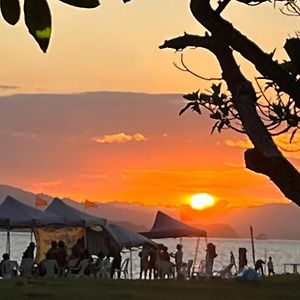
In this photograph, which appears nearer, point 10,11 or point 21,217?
point 10,11

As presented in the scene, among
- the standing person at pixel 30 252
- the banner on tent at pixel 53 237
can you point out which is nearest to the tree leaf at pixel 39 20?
the standing person at pixel 30 252

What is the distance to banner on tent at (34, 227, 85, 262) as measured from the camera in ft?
76.7

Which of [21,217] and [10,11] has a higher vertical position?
[21,217]

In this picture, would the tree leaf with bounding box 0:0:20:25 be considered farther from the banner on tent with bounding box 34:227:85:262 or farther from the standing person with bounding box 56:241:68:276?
the banner on tent with bounding box 34:227:85:262

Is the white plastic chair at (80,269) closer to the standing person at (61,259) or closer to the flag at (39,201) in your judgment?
the standing person at (61,259)

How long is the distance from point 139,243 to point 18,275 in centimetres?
496

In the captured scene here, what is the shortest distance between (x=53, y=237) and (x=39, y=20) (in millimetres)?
21740

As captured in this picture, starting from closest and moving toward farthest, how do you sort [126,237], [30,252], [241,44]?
[241,44]
[30,252]
[126,237]

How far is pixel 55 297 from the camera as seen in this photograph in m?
14.8

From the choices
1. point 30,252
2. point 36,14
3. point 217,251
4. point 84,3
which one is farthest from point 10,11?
point 217,251

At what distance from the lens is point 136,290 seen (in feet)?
55.7

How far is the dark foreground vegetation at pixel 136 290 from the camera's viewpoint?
15297 millimetres

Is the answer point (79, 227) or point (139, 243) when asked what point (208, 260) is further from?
point (79, 227)

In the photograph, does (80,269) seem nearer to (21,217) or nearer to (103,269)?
(103,269)
